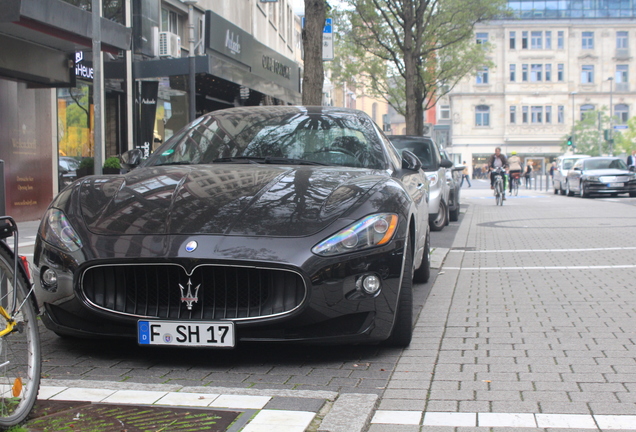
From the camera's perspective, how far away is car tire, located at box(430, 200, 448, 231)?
1452 cm

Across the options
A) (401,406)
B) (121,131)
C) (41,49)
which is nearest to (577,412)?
(401,406)

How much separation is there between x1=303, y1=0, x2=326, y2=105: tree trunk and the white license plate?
838 cm

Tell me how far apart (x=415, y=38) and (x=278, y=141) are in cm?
2237

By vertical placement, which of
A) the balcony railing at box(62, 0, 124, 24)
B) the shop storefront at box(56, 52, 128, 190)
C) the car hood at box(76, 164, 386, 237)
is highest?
the balcony railing at box(62, 0, 124, 24)

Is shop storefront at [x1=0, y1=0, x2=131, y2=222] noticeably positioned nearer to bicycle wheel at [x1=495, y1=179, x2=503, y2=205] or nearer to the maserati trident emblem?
the maserati trident emblem

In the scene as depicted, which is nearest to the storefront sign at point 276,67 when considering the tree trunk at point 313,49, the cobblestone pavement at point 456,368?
the tree trunk at point 313,49

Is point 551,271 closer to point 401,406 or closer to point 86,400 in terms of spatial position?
point 401,406

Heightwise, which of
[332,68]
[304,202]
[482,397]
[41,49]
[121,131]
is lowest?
[482,397]

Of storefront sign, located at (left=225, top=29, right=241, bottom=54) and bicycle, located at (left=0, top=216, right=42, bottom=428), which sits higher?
storefront sign, located at (left=225, top=29, right=241, bottom=54)

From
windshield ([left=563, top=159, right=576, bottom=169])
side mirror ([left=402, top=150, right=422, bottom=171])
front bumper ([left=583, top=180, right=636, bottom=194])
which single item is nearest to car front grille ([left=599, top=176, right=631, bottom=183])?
front bumper ([left=583, top=180, right=636, bottom=194])

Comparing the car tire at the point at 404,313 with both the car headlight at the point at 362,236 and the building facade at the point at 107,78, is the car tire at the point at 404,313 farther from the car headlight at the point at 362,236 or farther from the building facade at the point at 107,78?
the building facade at the point at 107,78

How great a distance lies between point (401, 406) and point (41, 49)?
1283cm

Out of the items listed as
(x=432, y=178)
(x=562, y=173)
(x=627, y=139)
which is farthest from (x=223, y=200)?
(x=627, y=139)

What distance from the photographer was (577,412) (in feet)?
11.5
